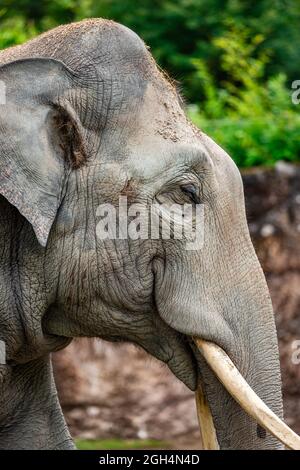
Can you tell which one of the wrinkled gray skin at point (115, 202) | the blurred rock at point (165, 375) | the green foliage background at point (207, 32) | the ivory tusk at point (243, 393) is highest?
the green foliage background at point (207, 32)

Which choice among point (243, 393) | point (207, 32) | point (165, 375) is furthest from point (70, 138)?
point (207, 32)

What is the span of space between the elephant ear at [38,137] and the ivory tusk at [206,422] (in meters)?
0.91

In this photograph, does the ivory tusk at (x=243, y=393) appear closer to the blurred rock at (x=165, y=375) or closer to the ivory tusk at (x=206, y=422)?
the ivory tusk at (x=206, y=422)

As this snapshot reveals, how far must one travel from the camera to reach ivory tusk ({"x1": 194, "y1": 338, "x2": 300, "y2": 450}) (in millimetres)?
4598

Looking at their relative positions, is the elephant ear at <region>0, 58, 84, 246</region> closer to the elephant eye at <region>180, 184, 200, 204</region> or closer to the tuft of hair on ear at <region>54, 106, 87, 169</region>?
the tuft of hair on ear at <region>54, 106, 87, 169</region>

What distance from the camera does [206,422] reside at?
518cm

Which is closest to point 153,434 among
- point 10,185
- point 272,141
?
point 272,141

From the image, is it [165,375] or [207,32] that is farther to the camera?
[207,32]

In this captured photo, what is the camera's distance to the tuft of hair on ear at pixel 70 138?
491 cm

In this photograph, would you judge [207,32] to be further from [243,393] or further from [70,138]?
[243,393]

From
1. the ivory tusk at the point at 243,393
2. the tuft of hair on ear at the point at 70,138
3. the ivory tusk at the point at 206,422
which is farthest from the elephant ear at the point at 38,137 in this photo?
the ivory tusk at the point at 206,422

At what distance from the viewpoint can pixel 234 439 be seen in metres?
4.99

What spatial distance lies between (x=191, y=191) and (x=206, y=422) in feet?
2.97

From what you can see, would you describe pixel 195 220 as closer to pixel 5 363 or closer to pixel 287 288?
pixel 5 363
